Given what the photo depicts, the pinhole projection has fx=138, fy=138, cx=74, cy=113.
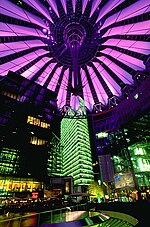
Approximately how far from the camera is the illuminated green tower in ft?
263

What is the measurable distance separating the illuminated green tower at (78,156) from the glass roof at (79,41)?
53438mm

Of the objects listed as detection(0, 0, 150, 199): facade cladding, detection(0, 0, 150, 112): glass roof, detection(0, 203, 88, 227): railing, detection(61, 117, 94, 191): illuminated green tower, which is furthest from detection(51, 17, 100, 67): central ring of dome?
detection(61, 117, 94, 191): illuminated green tower

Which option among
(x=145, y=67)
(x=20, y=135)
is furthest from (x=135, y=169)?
(x=20, y=135)

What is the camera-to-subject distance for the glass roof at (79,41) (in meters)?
19.8

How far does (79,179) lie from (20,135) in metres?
51.7

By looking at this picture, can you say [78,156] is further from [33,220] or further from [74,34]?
[33,220]

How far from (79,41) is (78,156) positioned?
7115 centimetres

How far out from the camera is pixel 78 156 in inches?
3332

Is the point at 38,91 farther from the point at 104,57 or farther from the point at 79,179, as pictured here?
the point at 79,179

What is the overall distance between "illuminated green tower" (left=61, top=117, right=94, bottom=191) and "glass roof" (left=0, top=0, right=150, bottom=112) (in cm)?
5344

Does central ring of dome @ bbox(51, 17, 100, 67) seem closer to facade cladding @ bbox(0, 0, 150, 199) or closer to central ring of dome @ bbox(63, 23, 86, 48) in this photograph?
central ring of dome @ bbox(63, 23, 86, 48)

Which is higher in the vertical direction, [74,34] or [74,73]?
[74,34]

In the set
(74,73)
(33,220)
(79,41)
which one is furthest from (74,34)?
(33,220)

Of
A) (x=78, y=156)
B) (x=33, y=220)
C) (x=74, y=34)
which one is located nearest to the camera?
(x=33, y=220)
